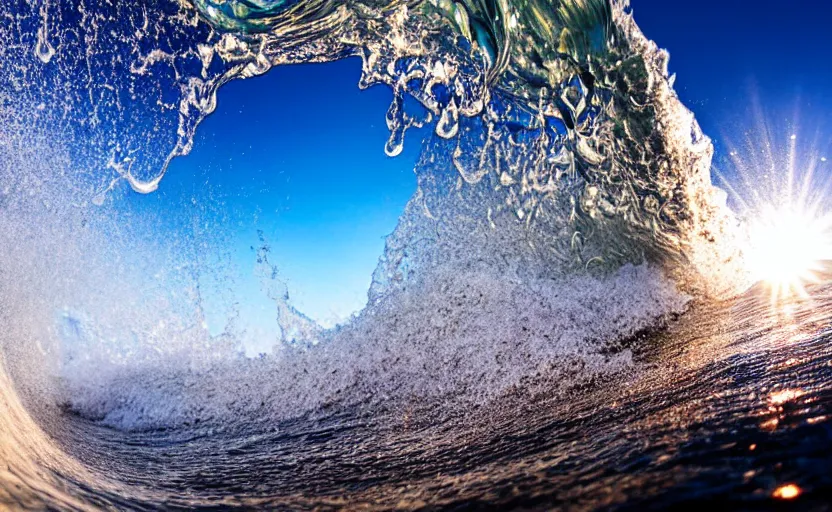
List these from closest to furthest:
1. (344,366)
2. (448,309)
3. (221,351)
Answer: (344,366) → (448,309) → (221,351)

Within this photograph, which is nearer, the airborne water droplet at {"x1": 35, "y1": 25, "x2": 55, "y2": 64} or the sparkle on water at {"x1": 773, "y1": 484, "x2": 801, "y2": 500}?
the sparkle on water at {"x1": 773, "y1": 484, "x2": 801, "y2": 500}

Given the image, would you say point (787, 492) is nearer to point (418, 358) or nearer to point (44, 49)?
point (418, 358)

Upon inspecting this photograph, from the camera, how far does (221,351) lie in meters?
4.07

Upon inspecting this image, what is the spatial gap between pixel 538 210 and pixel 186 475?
4.11 m

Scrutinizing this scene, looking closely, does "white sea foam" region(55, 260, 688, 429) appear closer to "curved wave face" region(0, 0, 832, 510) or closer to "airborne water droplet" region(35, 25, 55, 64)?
"curved wave face" region(0, 0, 832, 510)

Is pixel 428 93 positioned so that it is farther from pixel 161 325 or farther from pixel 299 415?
pixel 161 325

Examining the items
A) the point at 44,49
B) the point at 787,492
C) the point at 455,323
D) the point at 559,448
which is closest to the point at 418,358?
the point at 455,323

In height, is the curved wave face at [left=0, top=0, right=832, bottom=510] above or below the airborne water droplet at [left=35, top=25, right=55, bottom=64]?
below

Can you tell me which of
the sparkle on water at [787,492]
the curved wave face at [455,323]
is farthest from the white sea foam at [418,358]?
the sparkle on water at [787,492]

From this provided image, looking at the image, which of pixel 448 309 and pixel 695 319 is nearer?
pixel 695 319

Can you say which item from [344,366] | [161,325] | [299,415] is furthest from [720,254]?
[161,325]

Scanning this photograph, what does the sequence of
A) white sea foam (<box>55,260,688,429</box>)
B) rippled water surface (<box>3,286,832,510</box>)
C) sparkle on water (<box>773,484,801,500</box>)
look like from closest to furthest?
sparkle on water (<box>773,484,801,500</box>)
rippled water surface (<box>3,286,832,510</box>)
white sea foam (<box>55,260,688,429</box>)

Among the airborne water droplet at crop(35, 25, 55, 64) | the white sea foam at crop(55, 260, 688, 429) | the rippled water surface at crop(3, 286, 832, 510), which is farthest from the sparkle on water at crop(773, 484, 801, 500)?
the airborne water droplet at crop(35, 25, 55, 64)

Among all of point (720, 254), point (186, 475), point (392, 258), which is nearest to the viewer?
point (186, 475)
